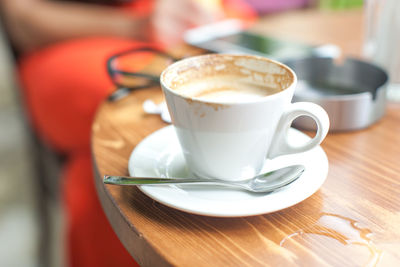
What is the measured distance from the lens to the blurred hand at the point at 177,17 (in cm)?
123

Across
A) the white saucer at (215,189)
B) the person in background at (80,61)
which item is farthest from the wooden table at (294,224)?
the person in background at (80,61)

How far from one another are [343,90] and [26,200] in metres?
1.24

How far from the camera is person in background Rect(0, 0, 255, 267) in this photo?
3.11 ft

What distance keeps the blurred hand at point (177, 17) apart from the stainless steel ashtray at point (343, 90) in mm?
592

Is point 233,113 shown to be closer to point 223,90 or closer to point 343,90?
point 223,90

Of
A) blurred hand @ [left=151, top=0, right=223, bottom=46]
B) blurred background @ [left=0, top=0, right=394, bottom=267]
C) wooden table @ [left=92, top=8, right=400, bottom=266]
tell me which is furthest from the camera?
blurred background @ [left=0, top=0, right=394, bottom=267]

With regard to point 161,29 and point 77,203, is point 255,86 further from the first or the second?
point 161,29

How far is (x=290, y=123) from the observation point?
43 centimetres

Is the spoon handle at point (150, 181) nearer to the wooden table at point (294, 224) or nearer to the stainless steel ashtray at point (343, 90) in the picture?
the wooden table at point (294, 224)

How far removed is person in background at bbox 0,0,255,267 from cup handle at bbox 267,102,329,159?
1.51 feet

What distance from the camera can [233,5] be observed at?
1629 mm

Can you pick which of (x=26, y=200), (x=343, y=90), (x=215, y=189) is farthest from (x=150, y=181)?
(x=26, y=200)

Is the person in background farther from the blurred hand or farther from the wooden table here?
the wooden table

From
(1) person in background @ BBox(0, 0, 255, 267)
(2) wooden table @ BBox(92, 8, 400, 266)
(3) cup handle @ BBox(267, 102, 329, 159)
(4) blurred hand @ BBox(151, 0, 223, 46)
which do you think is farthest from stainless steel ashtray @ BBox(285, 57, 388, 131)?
(4) blurred hand @ BBox(151, 0, 223, 46)
